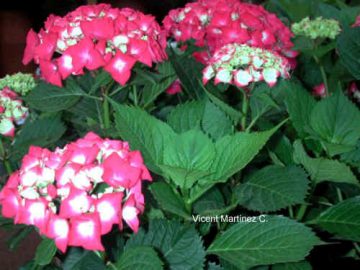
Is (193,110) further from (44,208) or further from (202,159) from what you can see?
(44,208)

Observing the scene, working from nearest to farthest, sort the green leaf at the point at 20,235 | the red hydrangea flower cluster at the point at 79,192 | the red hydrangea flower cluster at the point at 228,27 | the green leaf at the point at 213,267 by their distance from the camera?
1. the red hydrangea flower cluster at the point at 79,192
2. the green leaf at the point at 213,267
3. the green leaf at the point at 20,235
4. the red hydrangea flower cluster at the point at 228,27

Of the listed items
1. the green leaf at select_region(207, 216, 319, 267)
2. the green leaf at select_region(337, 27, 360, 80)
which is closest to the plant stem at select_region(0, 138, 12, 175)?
the green leaf at select_region(207, 216, 319, 267)

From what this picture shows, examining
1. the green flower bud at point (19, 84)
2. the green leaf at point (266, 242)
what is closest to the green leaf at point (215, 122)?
the green leaf at point (266, 242)

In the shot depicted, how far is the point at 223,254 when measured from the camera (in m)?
0.55

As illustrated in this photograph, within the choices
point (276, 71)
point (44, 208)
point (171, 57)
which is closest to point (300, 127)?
point (276, 71)

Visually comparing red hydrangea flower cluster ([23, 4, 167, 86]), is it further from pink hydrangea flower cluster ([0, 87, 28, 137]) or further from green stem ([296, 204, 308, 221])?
green stem ([296, 204, 308, 221])

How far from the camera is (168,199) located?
51cm

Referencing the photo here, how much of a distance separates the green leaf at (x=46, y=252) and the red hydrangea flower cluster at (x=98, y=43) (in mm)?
207

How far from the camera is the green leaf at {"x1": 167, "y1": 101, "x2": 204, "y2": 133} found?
22.3 inches

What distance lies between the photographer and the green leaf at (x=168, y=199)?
1.65ft

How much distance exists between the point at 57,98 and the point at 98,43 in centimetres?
12

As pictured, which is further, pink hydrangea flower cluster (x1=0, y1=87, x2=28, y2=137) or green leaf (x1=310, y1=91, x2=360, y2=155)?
pink hydrangea flower cluster (x1=0, y1=87, x2=28, y2=137)

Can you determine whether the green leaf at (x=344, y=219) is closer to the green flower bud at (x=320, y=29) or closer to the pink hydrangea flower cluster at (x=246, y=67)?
the pink hydrangea flower cluster at (x=246, y=67)

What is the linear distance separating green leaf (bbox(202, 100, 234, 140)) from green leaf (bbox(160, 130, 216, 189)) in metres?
0.08
